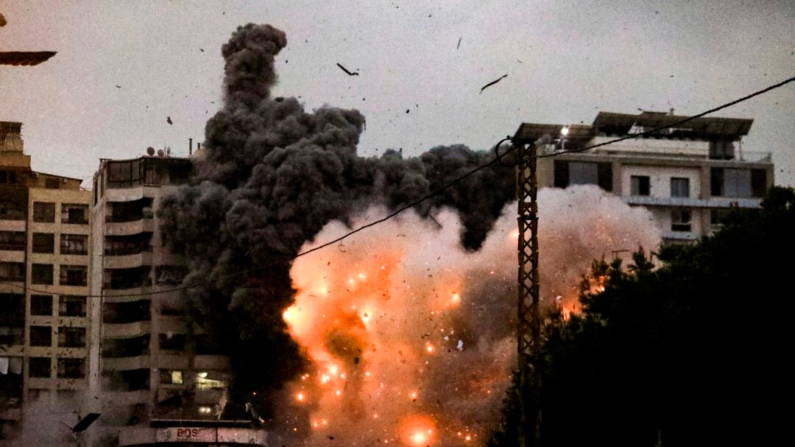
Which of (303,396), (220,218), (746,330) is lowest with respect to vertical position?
(303,396)

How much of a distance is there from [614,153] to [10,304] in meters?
46.7

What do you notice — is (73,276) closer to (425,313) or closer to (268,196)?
(268,196)

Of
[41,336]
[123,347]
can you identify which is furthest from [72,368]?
[123,347]

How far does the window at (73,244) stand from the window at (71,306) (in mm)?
3475

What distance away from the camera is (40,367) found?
4023 inches

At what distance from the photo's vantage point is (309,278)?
7075 cm

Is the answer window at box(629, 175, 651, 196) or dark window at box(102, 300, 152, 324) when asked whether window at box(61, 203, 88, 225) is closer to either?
dark window at box(102, 300, 152, 324)

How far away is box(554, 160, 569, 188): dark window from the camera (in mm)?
87750

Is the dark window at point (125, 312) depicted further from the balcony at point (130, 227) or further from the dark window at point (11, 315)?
the dark window at point (11, 315)

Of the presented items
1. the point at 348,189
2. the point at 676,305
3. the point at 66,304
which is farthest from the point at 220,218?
the point at 676,305

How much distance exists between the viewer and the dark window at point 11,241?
4053 inches

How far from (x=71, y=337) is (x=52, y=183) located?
14.9 metres

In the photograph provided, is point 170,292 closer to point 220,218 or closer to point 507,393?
point 220,218

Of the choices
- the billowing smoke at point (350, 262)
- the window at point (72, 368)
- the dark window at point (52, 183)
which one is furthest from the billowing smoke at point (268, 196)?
the dark window at point (52, 183)
